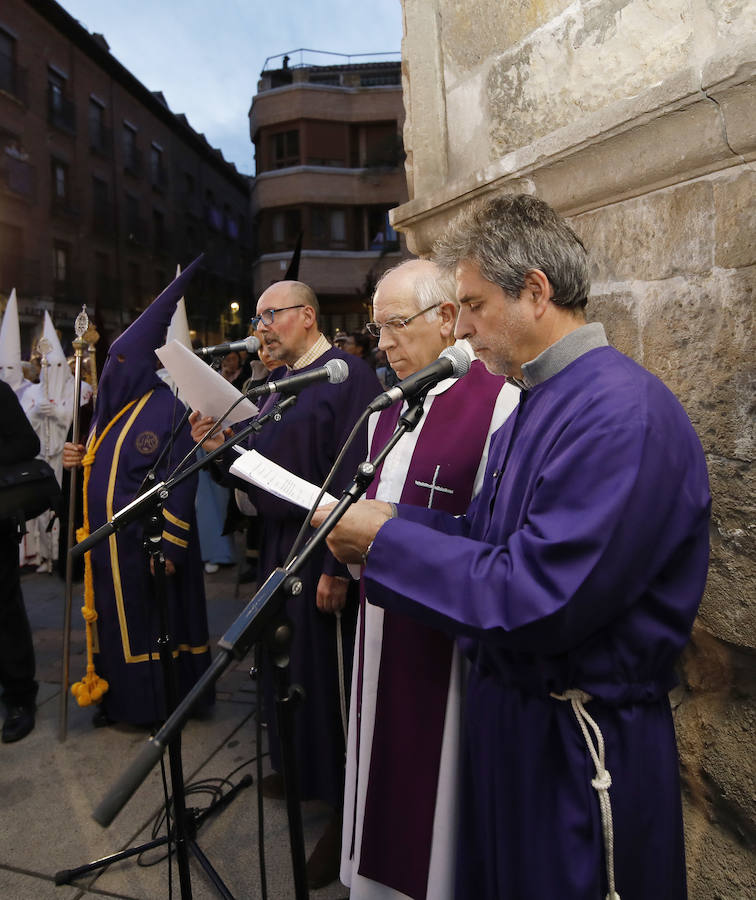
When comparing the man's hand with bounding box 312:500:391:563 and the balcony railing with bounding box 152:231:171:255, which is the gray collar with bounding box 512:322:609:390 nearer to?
the man's hand with bounding box 312:500:391:563

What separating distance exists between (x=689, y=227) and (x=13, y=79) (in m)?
23.6

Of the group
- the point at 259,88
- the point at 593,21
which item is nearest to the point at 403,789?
the point at 593,21

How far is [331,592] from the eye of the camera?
2.42 metres

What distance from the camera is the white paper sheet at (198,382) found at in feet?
7.16

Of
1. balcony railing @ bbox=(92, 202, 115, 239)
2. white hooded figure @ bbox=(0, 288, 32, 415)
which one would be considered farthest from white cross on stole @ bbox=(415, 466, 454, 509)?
balcony railing @ bbox=(92, 202, 115, 239)

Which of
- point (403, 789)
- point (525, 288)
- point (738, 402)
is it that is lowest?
point (403, 789)

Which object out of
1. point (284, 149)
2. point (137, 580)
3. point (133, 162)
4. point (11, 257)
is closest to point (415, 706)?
point (137, 580)

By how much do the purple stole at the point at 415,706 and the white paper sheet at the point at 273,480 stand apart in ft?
2.17

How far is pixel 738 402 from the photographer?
4.99ft

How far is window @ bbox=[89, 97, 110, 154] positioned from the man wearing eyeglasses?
25.2 m

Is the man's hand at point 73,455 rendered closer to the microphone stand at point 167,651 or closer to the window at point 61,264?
the microphone stand at point 167,651

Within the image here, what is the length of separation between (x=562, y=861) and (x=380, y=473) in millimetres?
1149

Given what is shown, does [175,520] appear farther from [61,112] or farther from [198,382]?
[61,112]

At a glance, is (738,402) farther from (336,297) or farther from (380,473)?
(336,297)
